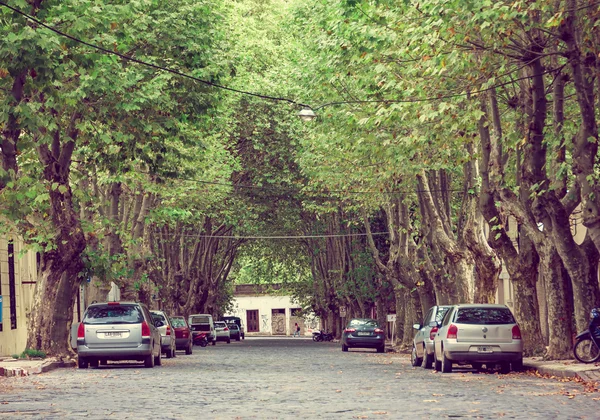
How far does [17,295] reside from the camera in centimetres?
4188

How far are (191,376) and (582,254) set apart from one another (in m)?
8.47

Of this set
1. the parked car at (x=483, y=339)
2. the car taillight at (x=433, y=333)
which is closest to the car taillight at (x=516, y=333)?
the parked car at (x=483, y=339)

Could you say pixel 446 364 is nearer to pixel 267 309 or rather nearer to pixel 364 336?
pixel 364 336

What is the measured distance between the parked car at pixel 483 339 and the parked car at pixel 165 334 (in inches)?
580

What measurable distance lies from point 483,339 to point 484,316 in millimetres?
607

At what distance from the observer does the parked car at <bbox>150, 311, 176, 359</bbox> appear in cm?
3762

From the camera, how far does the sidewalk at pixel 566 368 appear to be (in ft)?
68.3

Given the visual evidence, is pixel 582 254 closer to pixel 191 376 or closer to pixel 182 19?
pixel 191 376

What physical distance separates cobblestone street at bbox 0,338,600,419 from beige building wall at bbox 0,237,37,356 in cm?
1455

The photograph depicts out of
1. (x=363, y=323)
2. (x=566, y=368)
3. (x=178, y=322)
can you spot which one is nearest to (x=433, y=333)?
(x=566, y=368)

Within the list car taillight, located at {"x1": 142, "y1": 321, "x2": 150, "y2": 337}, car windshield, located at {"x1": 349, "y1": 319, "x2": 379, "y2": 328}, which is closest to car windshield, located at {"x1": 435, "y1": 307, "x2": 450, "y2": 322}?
car taillight, located at {"x1": 142, "y1": 321, "x2": 150, "y2": 337}

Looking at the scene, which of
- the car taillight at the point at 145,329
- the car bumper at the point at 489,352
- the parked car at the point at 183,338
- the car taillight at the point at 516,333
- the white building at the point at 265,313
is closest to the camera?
the car bumper at the point at 489,352

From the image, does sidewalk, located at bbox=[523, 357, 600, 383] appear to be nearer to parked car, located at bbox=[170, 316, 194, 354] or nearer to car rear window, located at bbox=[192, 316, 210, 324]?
parked car, located at bbox=[170, 316, 194, 354]

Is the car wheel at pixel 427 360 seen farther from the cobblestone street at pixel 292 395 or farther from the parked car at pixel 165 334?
the parked car at pixel 165 334
